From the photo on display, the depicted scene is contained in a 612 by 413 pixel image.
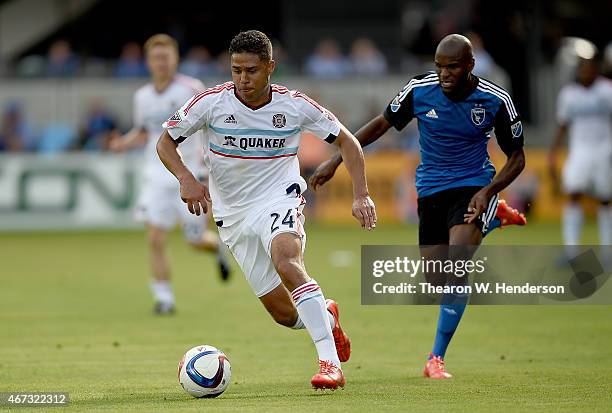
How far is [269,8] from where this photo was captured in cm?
3281

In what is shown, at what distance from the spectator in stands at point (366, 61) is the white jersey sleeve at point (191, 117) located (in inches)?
784

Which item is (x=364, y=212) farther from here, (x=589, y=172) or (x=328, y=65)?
(x=328, y=65)

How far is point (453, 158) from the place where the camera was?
31.4ft

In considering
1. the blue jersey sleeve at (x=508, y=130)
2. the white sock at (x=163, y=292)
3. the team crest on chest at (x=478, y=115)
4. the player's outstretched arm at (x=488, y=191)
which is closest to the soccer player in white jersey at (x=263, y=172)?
the player's outstretched arm at (x=488, y=191)

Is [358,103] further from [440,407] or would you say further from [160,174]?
[440,407]

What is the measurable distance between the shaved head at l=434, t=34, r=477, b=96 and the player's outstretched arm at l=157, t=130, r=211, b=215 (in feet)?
6.44

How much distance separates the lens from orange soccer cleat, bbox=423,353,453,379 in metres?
9.21

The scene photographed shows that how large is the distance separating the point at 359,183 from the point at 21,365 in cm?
325

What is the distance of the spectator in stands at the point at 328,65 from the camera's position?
2834cm

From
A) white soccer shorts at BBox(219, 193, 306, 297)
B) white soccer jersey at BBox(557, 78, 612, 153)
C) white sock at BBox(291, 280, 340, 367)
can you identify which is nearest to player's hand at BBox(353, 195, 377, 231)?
white soccer shorts at BBox(219, 193, 306, 297)

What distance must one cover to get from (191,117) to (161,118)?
Result: 5584 millimetres

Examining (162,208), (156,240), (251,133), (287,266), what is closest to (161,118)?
(162,208)

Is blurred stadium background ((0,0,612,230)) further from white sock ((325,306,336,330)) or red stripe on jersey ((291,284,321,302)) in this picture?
red stripe on jersey ((291,284,321,302))

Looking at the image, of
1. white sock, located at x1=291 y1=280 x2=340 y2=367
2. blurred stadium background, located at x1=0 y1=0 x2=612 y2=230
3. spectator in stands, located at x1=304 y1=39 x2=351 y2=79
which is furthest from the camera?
spectator in stands, located at x1=304 y1=39 x2=351 y2=79
